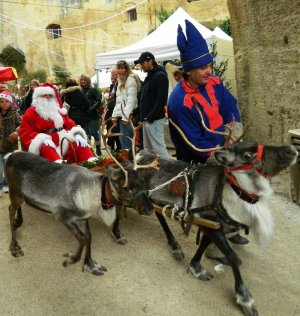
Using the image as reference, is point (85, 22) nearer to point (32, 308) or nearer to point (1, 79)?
point (1, 79)

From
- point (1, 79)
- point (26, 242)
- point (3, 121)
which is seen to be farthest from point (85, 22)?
point (26, 242)

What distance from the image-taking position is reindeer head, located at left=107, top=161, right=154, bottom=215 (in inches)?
120

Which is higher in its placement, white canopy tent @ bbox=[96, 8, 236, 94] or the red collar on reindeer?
white canopy tent @ bbox=[96, 8, 236, 94]

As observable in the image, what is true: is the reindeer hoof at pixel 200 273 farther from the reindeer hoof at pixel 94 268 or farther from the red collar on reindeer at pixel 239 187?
the red collar on reindeer at pixel 239 187

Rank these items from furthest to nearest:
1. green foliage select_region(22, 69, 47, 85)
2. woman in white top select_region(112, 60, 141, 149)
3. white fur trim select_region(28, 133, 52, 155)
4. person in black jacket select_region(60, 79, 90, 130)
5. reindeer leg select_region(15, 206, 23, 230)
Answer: green foliage select_region(22, 69, 47, 85) < person in black jacket select_region(60, 79, 90, 130) < woman in white top select_region(112, 60, 141, 149) < white fur trim select_region(28, 133, 52, 155) < reindeer leg select_region(15, 206, 23, 230)

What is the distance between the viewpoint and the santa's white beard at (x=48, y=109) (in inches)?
190

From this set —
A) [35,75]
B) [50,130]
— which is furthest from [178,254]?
[35,75]

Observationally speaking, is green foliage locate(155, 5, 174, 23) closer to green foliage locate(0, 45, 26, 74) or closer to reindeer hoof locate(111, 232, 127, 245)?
green foliage locate(0, 45, 26, 74)

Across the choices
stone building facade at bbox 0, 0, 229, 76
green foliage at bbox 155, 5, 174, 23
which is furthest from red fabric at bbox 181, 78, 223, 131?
stone building facade at bbox 0, 0, 229, 76

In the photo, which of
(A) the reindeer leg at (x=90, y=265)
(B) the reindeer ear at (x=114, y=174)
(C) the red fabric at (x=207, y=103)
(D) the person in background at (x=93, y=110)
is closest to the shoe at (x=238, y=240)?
(C) the red fabric at (x=207, y=103)

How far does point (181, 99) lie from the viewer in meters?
3.38

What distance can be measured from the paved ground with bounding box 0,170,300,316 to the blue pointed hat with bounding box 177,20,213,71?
6.38ft

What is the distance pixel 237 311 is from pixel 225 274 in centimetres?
53

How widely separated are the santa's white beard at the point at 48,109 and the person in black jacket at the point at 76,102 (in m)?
2.55
